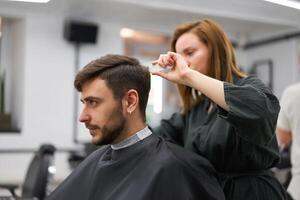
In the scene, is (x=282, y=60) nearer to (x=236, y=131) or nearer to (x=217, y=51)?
(x=217, y=51)

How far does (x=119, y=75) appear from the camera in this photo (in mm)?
1415

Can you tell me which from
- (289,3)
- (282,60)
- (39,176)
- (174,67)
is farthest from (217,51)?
(282,60)

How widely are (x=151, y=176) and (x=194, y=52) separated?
0.44m

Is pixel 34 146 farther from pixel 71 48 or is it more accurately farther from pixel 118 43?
pixel 118 43

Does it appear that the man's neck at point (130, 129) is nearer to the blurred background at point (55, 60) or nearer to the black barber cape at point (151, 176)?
the black barber cape at point (151, 176)

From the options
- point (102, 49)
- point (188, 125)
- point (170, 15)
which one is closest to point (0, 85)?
point (102, 49)

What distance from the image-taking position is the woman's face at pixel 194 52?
4.90ft

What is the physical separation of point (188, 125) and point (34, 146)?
403 cm

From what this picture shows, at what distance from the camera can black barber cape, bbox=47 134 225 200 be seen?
54.4 inches

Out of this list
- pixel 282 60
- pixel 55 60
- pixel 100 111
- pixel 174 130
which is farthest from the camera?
pixel 282 60

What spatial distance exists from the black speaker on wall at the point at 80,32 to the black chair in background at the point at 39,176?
2779 millimetres

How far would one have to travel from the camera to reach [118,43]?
588 centimetres

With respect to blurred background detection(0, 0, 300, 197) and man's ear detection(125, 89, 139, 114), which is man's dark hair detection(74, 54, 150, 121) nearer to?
man's ear detection(125, 89, 139, 114)

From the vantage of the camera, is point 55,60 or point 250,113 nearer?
point 250,113
